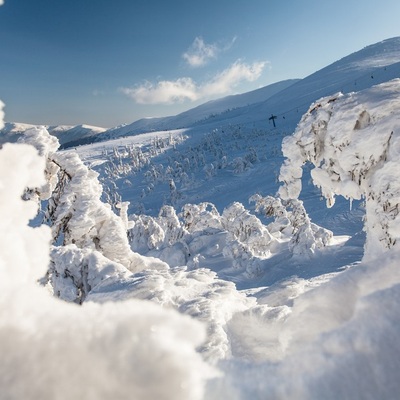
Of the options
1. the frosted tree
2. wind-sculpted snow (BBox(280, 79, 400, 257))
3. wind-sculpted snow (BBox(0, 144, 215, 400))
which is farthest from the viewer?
the frosted tree

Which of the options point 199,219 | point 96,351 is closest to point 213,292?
point 96,351

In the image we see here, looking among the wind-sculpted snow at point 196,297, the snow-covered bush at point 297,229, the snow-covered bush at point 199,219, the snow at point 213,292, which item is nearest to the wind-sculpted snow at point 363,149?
the snow at point 213,292

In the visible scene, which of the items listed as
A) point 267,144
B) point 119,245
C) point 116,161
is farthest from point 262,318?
point 116,161

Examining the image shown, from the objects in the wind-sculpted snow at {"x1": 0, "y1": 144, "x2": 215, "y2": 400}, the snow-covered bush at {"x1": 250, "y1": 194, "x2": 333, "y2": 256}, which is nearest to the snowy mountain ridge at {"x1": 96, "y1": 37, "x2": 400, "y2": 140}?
the snow-covered bush at {"x1": 250, "y1": 194, "x2": 333, "y2": 256}

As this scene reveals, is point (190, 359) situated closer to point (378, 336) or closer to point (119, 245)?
point (378, 336)

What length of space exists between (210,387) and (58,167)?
11.6 m

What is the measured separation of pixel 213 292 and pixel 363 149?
478 cm

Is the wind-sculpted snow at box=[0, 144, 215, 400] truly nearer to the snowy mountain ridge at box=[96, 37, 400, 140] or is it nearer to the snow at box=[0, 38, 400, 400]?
the snow at box=[0, 38, 400, 400]

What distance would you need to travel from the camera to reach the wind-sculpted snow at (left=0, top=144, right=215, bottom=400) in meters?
0.84

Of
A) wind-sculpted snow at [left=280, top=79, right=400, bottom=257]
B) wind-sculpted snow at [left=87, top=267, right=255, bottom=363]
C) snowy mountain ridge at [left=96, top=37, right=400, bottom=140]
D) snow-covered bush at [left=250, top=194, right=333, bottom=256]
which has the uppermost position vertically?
snowy mountain ridge at [left=96, top=37, right=400, bottom=140]

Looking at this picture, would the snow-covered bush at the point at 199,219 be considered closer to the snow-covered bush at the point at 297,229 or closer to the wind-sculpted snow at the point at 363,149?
the snow-covered bush at the point at 297,229

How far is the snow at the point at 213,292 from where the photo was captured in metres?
0.88

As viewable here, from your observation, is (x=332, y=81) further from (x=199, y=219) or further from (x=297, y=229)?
(x=297, y=229)

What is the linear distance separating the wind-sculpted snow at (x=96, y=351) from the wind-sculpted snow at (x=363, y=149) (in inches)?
287
